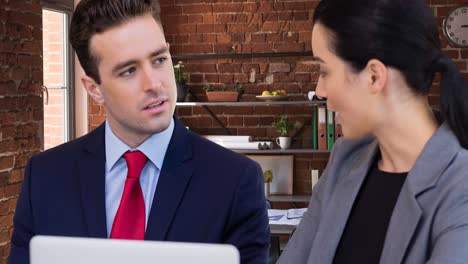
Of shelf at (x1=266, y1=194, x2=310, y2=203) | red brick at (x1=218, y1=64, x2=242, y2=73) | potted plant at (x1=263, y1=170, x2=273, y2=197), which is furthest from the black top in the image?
red brick at (x1=218, y1=64, x2=242, y2=73)

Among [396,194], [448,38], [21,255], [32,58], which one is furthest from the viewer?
[448,38]

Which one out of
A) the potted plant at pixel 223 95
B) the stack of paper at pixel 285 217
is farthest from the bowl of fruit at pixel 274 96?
the stack of paper at pixel 285 217

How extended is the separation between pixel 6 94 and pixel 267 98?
7.00 feet

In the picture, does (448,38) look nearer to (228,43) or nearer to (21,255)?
(228,43)

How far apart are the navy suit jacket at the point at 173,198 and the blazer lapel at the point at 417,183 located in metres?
0.41

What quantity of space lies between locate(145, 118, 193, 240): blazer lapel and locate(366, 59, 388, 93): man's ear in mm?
526

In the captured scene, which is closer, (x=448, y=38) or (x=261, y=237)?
(x=261, y=237)

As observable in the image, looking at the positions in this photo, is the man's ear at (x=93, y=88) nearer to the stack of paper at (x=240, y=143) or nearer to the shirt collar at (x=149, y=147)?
the shirt collar at (x=149, y=147)

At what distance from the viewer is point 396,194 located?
4.62 ft

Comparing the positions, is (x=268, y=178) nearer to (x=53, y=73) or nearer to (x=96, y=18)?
(x=53, y=73)

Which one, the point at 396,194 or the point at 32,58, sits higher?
the point at 32,58

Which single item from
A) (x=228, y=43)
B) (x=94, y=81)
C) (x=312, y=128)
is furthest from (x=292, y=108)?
(x=94, y=81)

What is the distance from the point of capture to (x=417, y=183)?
1.31 metres

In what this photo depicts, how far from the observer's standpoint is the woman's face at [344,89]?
4.42 ft
